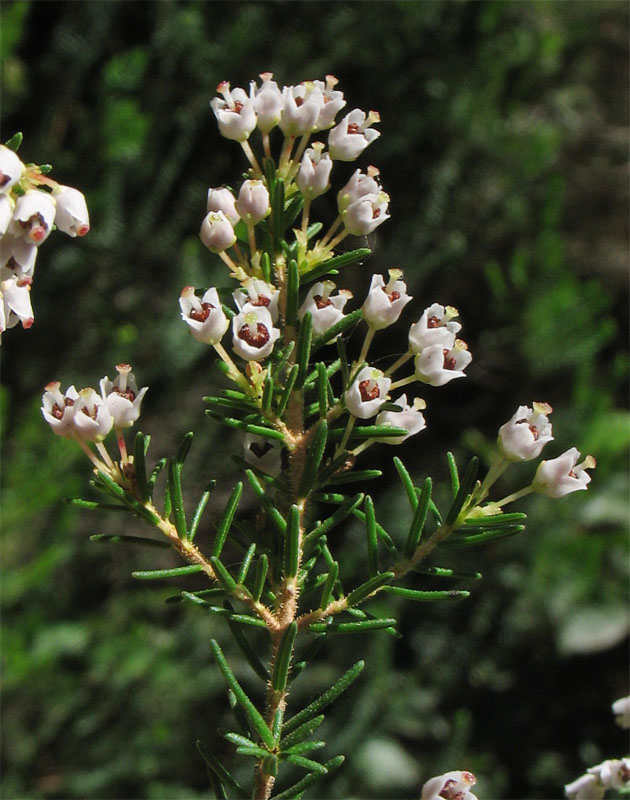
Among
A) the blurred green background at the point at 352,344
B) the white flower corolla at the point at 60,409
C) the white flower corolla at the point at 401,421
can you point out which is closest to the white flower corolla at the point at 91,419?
the white flower corolla at the point at 60,409

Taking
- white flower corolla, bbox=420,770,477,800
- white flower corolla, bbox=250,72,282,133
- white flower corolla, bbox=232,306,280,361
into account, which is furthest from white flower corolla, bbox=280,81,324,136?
white flower corolla, bbox=420,770,477,800

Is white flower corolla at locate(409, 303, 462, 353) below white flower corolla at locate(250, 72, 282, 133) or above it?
below

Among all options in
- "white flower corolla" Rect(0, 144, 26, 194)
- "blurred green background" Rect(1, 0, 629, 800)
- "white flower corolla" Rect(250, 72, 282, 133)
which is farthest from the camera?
"blurred green background" Rect(1, 0, 629, 800)

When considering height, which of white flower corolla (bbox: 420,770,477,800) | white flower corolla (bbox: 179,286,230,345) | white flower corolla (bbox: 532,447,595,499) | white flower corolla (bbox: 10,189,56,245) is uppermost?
white flower corolla (bbox: 10,189,56,245)

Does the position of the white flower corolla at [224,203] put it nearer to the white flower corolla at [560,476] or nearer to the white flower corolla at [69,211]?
the white flower corolla at [69,211]

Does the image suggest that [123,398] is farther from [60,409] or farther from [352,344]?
[352,344]

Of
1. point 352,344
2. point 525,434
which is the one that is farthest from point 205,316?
point 352,344

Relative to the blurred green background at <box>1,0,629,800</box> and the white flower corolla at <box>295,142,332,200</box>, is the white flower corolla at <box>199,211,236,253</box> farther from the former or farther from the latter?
the blurred green background at <box>1,0,629,800</box>
